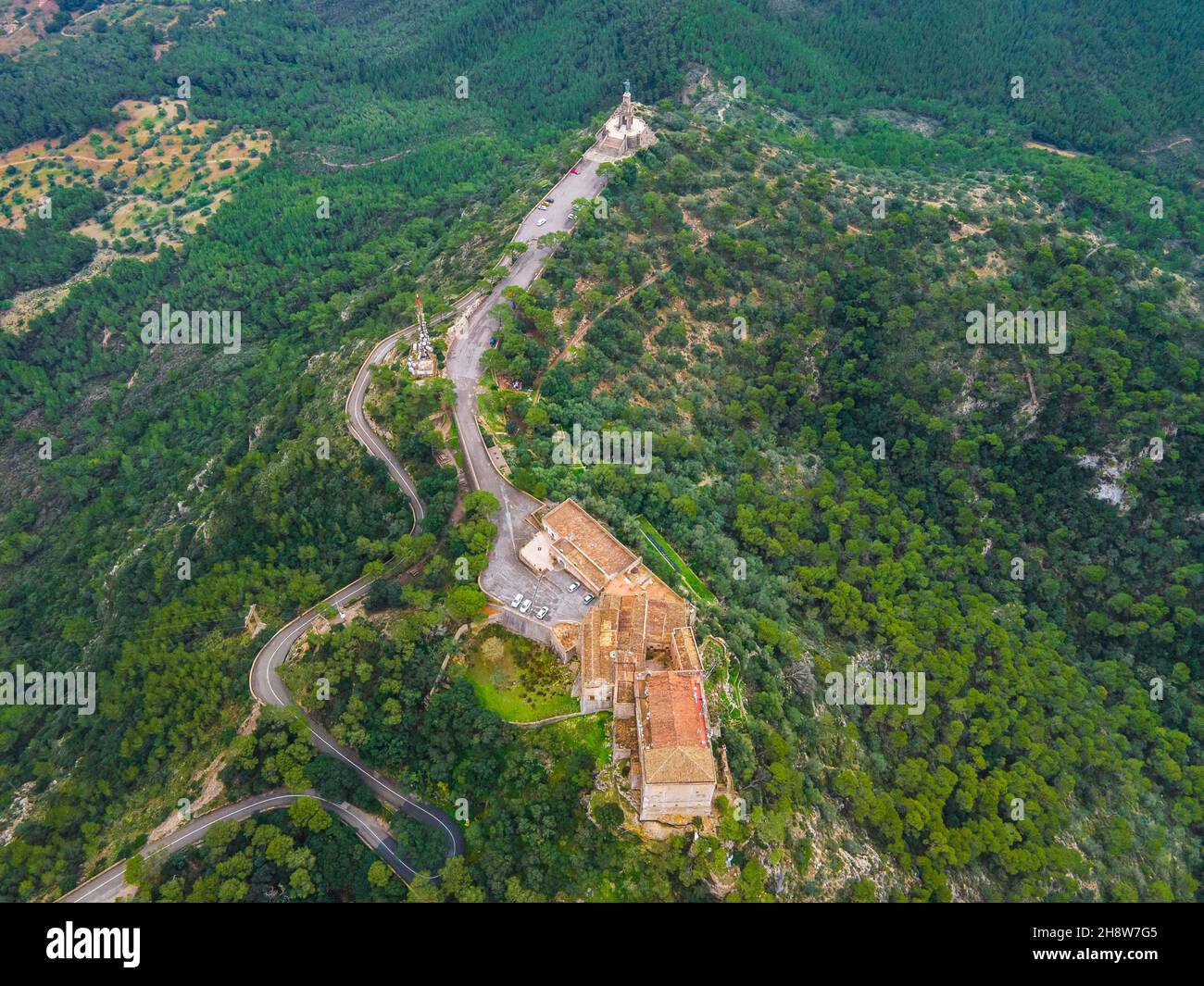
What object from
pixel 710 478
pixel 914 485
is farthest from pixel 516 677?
pixel 914 485

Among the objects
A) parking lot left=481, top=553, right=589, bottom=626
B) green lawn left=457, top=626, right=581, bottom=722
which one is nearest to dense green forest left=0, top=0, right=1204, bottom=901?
green lawn left=457, top=626, right=581, bottom=722

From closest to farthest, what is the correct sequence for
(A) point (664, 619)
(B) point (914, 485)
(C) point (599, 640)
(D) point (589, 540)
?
(C) point (599, 640) < (A) point (664, 619) < (D) point (589, 540) < (B) point (914, 485)

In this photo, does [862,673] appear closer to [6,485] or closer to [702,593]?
[702,593]

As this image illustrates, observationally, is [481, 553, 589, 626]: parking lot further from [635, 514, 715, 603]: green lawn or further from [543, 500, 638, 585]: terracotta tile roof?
[635, 514, 715, 603]: green lawn

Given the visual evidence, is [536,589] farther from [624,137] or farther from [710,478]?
[624,137]

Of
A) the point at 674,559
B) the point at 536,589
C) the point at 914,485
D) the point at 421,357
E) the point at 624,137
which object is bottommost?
the point at 914,485

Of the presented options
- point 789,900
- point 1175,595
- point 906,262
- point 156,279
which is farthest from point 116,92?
point 1175,595

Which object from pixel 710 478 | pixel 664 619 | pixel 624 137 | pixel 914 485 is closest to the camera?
pixel 664 619
